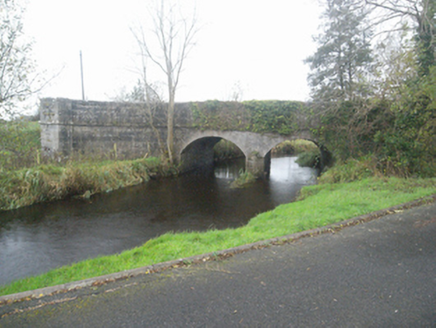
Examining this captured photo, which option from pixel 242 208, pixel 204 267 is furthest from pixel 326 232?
pixel 242 208

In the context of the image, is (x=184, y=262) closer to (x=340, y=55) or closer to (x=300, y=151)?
(x=340, y=55)

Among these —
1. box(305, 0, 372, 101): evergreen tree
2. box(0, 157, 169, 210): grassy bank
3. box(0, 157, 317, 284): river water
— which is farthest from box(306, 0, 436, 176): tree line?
box(0, 157, 169, 210): grassy bank

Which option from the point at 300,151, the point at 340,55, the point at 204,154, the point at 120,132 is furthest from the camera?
the point at 300,151

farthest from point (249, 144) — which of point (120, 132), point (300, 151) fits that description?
point (300, 151)

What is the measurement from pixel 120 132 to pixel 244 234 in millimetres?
14012

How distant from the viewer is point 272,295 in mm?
3363

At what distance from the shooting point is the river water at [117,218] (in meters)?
6.92

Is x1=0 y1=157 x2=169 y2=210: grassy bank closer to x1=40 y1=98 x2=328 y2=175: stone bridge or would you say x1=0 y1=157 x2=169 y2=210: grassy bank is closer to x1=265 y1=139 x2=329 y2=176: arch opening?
x1=40 y1=98 x2=328 y2=175: stone bridge

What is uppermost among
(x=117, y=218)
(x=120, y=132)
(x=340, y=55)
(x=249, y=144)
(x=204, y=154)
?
(x=340, y=55)

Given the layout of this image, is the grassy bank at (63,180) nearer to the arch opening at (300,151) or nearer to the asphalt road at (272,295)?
the asphalt road at (272,295)

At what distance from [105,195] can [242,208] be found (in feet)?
18.6

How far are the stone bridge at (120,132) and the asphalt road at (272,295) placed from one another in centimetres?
1243

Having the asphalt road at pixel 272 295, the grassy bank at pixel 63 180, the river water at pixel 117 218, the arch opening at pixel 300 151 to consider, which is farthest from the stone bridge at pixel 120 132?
the asphalt road at pixel 272 295

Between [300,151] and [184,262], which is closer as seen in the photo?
[184,262]
